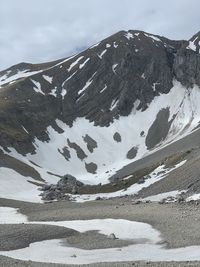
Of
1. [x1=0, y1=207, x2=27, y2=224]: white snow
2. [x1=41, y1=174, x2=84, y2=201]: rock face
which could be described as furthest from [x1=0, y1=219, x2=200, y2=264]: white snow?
[x1=41, y1=174, x2=84, y2=201]: rock face

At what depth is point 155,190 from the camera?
84.4 metres

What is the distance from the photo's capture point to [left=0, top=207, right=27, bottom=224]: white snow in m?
62.3

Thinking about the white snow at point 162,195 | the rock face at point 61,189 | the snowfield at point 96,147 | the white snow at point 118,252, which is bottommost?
the white snow at point 118,252

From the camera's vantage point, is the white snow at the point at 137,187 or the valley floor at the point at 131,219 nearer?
the valley floor at the point at 131,219

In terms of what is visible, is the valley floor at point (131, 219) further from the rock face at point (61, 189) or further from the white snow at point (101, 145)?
the white snow at point (101, 145)

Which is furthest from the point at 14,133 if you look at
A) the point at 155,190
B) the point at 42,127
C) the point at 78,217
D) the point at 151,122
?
the point at 78,217

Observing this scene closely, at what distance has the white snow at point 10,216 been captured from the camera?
6228 cm

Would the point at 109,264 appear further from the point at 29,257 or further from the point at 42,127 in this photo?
the point at 42,127

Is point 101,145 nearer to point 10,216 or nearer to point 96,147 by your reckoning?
point 96,147

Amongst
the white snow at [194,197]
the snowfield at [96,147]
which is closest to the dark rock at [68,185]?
the snowfield at [96,147]

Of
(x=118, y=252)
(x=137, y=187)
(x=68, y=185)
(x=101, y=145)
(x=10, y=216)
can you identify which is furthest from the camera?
(x=101, y=145)

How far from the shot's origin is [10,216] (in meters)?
69.0

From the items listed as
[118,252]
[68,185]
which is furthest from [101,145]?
[118,252]

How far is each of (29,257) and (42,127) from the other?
492ft
